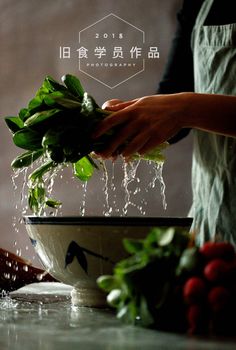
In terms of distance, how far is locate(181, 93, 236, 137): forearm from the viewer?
35.1 inches

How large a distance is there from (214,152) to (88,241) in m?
0.57

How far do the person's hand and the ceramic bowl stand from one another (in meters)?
0.13

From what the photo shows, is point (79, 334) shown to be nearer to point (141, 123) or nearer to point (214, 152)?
point (141, 123)

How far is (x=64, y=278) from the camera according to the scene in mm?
779

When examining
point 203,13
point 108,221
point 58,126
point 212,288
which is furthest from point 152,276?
point 203,13

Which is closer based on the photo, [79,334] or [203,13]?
[79,334]

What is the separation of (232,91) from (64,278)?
25.3 inches

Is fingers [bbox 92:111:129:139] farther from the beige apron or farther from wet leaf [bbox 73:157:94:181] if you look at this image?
the beige apron

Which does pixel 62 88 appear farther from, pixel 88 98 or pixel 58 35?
pixel 58 35

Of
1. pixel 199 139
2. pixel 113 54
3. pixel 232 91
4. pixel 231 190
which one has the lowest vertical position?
pixel 231 190

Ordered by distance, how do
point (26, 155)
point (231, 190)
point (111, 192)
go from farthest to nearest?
point (111, 192), point (231, 190), point (26, 155)

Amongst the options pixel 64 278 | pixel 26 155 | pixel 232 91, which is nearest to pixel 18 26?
pixel 232 91

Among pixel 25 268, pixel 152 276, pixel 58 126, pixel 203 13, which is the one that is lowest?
pixel 25 268

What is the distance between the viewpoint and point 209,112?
913 millimetres
